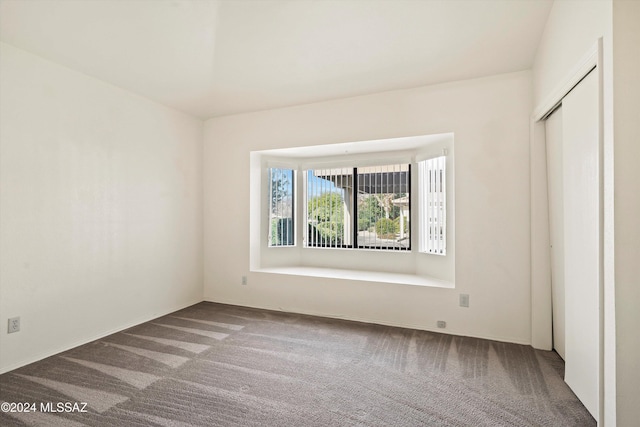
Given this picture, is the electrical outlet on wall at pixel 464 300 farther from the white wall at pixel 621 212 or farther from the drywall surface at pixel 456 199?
the white wall at pixel 621 212

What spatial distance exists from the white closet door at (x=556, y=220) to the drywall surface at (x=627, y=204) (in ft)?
3.67

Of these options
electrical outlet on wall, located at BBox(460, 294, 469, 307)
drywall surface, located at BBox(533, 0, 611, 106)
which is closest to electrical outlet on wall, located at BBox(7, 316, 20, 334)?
electrical outlet on wall, located at BBox(460, 294, 469, 307)

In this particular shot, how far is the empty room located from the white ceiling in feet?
0.06

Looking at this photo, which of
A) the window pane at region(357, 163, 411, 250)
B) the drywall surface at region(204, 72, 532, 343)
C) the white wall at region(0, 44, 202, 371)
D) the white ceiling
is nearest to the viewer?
the white ceiling

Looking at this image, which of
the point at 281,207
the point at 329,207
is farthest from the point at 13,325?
the point at 329,207

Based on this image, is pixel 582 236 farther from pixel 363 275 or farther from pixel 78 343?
pixel 78 343

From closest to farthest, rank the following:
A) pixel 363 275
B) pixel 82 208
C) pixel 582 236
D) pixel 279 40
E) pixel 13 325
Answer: pixel 582 236
pixel 13 325
pixel 279 40
pixel 82 208
pixel 363 275

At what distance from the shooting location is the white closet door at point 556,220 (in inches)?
103

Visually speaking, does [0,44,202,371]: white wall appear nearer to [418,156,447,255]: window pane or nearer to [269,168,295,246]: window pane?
[269,168,295,246]: window pane

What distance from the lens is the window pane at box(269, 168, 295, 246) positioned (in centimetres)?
468

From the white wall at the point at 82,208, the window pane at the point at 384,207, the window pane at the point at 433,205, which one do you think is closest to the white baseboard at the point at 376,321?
the white wall at the point at 82,208

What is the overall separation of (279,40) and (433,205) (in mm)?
2497

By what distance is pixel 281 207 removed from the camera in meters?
4.74

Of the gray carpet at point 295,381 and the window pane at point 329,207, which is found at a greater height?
the window pane at point 329,207
